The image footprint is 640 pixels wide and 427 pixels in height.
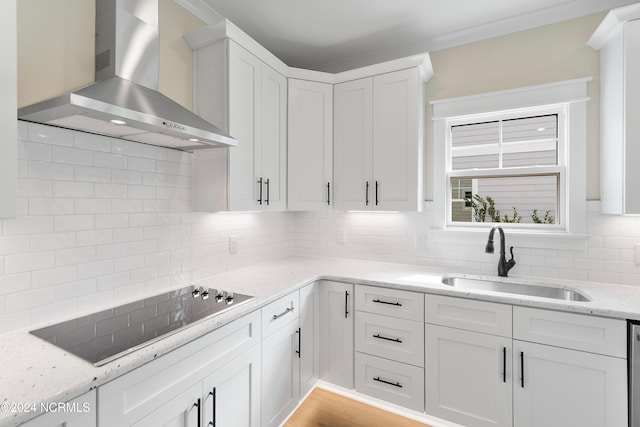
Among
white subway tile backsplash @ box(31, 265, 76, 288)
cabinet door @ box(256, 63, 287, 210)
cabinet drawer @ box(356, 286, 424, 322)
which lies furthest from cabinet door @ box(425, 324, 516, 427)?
white subway tile backsplash @ box(31, 265, 76, 288)

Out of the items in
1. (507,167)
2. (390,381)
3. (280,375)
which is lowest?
(390,381)

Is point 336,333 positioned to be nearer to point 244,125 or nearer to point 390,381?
point 390,381

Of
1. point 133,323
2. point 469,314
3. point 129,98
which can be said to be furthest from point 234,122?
point 469,314

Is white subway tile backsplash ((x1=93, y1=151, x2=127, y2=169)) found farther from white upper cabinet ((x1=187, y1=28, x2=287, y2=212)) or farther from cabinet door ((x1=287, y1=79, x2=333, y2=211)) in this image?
cabinet door ((x1=287, y1=79, x2=333, y2=211))

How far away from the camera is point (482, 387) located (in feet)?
6.16

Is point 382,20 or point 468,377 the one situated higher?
point 382,20

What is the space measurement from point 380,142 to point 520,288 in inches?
57.7

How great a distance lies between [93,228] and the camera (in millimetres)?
1578

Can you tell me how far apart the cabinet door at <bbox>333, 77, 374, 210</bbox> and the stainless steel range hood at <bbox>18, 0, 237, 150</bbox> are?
1.14 meters

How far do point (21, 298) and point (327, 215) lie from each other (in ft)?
7.29

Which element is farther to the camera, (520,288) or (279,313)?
(520,288)

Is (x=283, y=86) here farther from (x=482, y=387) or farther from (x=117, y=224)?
(x=482, y=387)

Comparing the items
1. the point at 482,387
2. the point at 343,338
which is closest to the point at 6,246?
the point at 343,338

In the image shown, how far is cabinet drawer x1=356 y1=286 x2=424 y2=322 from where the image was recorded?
2.04 m
